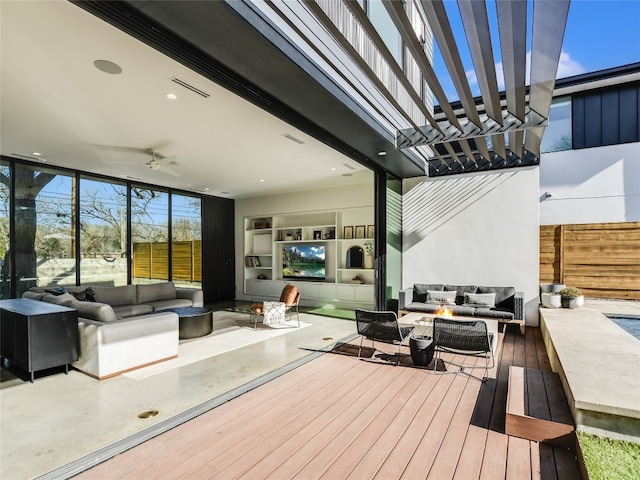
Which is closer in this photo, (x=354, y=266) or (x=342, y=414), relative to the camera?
(x=342, y=414)

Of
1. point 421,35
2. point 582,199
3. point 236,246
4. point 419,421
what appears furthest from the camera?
point 236,246

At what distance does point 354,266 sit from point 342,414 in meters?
5.58

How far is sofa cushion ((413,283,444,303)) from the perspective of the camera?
661 cm

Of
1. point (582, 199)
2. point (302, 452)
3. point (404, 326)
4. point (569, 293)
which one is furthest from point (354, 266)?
point (302, 452)

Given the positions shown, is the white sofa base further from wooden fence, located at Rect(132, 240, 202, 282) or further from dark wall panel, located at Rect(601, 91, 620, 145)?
dark wall panel, located at Rect(601, 91, 620, 145)

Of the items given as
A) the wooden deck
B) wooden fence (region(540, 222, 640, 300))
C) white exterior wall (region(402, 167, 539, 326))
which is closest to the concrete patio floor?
the wooden deck

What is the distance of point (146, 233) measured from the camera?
25.4ft

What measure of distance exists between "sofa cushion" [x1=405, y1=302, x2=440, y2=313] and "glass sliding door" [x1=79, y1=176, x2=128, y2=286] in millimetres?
6108

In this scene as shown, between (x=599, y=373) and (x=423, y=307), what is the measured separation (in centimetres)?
329

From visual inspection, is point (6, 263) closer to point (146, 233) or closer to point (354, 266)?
point (146, 233)

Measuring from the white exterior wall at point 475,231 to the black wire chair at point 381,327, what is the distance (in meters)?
2.80

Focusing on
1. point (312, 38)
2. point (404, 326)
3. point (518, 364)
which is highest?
point (312, 38)

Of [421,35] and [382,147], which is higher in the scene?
[421,35]

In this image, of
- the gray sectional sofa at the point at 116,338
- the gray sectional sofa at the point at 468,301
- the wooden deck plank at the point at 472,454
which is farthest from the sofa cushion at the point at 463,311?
the gray sectional sofa at the point at 116,338
